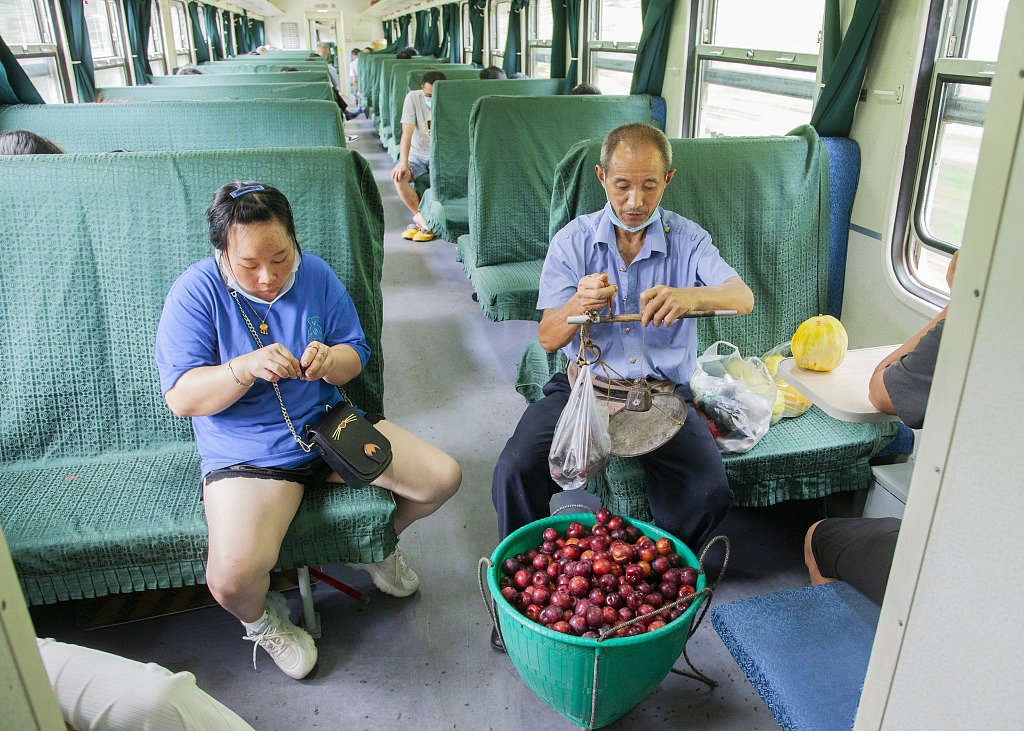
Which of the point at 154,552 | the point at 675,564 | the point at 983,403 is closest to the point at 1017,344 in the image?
the point at 983,403

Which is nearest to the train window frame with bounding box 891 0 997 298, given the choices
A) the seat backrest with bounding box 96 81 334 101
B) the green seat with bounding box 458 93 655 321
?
the green seat with bounding box 458 93 655 321

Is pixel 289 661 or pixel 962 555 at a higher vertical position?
pixel 962 555

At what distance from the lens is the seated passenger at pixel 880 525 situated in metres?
1.69

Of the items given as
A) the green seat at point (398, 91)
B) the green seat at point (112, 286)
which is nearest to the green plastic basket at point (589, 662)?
the green seat at point (112, 286)

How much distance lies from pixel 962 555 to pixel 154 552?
199cm

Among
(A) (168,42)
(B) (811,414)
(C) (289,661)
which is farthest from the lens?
(A) (168,42)

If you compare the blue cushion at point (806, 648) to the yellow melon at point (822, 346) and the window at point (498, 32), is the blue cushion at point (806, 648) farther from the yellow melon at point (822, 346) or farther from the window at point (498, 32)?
the window at point (498, 32)

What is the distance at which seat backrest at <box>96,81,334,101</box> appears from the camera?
5410mm

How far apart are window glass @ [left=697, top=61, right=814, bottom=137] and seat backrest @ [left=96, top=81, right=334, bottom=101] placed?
2.59m

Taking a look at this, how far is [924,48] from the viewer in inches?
113

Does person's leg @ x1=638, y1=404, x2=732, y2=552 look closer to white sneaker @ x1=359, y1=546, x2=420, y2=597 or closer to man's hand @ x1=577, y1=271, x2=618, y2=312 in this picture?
man's hand @ x1=577, y1=271, x2=618, y2=312

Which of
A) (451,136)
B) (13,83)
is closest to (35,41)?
(13,83)

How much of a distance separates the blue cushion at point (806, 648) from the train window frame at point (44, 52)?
600 cm

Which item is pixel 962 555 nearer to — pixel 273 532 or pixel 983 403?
pixel 983 403
